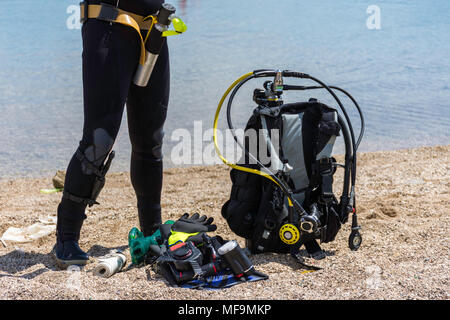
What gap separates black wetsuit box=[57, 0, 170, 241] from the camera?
243 centimetres

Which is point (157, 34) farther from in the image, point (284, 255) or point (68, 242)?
point (284, 255)

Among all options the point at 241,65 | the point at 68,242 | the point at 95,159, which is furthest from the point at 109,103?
the point at 241,65

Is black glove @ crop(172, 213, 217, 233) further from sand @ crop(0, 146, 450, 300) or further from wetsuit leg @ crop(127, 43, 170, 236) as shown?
sand @ crop(0, 146, 450, 300)

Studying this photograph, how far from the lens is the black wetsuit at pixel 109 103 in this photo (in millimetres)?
2430

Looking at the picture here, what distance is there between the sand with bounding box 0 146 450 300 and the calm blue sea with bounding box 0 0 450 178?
0.85 metres

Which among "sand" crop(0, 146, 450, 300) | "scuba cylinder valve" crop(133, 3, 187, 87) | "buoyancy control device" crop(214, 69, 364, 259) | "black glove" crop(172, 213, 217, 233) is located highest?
"scuba cylinder valve" crop(133, 3, 187, 87)

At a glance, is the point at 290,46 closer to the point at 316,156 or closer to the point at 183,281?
the point at 316,156

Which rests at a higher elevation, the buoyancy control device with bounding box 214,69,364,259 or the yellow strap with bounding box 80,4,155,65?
the yellow strap with bounding box 80,4,155,65

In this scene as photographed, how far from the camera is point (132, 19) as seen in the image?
2473 mm

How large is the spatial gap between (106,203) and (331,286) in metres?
2.30

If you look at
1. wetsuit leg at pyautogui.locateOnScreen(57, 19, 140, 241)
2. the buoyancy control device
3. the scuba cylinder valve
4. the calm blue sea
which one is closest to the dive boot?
wetsuit leg at pyautogui.locateOnScreen(57, 19, 140, 241)

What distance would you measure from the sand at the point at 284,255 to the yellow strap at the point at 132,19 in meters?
1.10

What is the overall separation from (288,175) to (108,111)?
38.4 inches

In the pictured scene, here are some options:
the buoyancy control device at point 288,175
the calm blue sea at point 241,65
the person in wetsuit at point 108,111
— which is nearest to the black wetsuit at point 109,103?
the person in wetsuit at point 108,111
